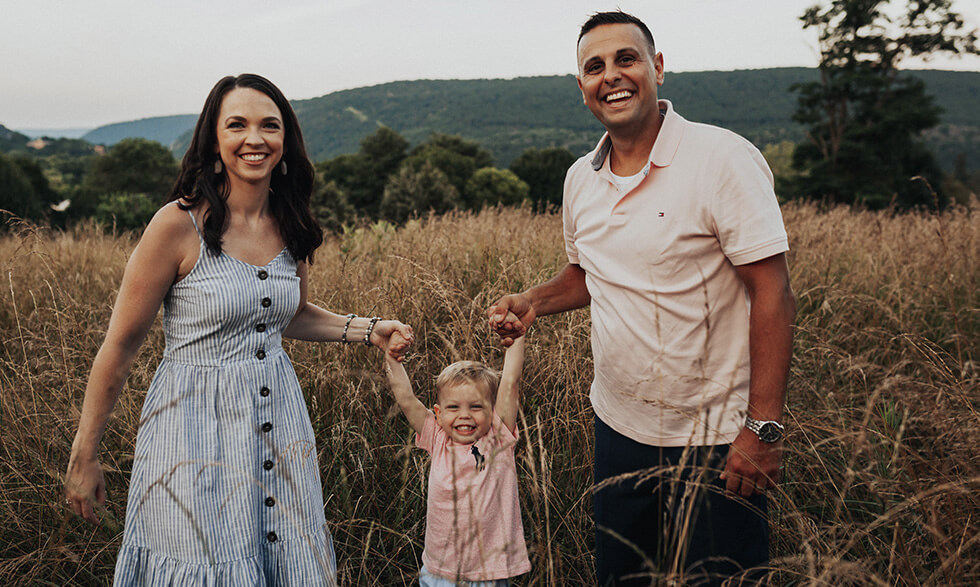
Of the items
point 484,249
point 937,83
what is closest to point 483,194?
point 484,249

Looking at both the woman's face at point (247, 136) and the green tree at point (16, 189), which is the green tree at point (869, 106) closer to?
the woman's face at point (247, 136)

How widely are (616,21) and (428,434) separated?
156cm

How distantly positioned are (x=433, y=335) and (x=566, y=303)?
1422 mm

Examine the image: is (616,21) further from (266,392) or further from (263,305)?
(266,392)

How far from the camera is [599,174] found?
6.55 feet

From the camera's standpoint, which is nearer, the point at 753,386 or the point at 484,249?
the point at 753,386

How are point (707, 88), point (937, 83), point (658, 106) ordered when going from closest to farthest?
1. point (658, 106)
2. point (937, 83)
3. point (707, 88)

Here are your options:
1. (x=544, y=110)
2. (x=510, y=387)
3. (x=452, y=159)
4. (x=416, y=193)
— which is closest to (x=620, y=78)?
(x=510, y=387)

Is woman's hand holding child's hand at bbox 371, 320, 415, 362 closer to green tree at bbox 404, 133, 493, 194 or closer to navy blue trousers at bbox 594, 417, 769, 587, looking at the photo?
navy blue trousers at bbox 594, 417, 769, 587

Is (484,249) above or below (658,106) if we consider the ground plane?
below

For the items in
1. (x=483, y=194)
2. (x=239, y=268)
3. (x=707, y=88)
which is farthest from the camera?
(x=707, y=88)

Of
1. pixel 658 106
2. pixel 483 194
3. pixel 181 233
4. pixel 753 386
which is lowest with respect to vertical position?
pixel 483 194

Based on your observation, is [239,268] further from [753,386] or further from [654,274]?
[753,386]

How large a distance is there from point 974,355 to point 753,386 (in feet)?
11.1
